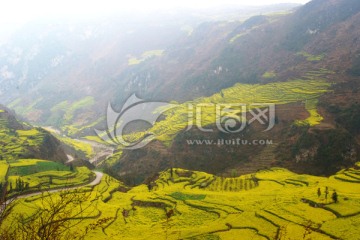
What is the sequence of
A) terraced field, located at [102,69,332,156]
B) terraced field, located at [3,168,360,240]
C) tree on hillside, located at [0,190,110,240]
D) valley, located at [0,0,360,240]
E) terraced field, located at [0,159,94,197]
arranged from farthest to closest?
terraced field, located at [102,69,332,156], terraced field, located at [0,159,94,197], valley, located at [0,0,360,240], terraced field, located at [3,168,360,240], tree on hillside, located at [0,190,110,240]

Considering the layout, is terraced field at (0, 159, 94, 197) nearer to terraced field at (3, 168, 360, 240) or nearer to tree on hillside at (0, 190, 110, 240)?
terraced field at (3, 168, 360, 240)

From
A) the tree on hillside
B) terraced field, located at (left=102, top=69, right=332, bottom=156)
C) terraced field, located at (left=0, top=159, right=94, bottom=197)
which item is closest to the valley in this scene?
the tree on hillside

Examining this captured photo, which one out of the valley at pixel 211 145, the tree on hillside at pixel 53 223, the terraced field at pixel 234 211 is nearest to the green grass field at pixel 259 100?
the valley at pixel 211 145

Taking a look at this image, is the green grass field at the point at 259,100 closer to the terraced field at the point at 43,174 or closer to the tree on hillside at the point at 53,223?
the terraced field at the point at 43,174

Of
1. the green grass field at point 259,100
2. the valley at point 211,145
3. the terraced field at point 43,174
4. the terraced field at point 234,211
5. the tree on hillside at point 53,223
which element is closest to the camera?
the tree on hillside at point 53,223

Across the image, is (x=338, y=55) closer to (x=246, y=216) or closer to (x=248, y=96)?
(x=248, y=96)

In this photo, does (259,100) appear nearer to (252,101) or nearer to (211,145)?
(252,101)

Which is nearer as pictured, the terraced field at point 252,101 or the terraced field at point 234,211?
the terraced field at point 234,211

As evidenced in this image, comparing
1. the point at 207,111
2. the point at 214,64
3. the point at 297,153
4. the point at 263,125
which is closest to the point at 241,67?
the point at 214,64

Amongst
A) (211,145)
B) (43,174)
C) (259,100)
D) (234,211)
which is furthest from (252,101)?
(234,211)

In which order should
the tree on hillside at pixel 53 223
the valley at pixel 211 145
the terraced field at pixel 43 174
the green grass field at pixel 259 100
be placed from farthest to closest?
the green grass field at pixel 259 100 < the terraced field at pixel 43 174 < the valley at pixel 211 145 < the tree on hillside at pixel 53 223
